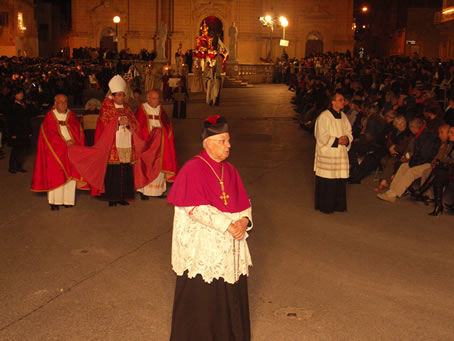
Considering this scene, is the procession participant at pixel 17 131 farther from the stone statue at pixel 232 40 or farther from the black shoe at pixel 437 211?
the stone statue at pixel 232 40

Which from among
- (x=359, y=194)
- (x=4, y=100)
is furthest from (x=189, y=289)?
(x=4, y=100)

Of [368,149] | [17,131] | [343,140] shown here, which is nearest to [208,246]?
[343,140]

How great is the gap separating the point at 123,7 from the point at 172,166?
39692 mm

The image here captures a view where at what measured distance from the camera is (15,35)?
4484 centimetres

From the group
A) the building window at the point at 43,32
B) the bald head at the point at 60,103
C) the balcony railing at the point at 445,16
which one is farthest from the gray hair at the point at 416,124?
the building window at the point at 43,32

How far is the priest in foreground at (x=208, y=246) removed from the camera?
426cm

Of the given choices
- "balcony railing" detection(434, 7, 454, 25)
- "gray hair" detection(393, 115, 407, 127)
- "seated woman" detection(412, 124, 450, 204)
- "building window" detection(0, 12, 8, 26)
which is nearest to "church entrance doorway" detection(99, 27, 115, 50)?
"building window" detection(0, 12, 8, 26)

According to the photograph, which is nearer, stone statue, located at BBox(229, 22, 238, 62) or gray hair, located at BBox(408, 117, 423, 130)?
gray hair, located at BBox(408, 117, 423, 130)

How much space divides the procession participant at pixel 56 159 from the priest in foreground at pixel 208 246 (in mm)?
4950

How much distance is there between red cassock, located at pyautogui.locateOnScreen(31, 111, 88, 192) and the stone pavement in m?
0.42

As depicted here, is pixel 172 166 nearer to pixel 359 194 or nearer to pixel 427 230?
pixel 359 194

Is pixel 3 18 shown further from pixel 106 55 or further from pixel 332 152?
pixel 332 152

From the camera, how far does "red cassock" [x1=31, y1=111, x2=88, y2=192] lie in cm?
884

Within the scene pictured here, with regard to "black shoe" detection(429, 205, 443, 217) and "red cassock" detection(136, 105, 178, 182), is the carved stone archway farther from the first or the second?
"black shoe" detection(429, 205, 443, 217)
